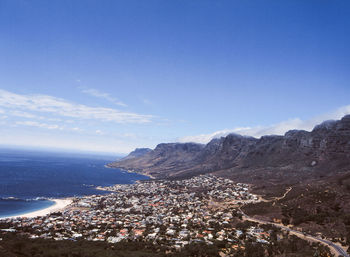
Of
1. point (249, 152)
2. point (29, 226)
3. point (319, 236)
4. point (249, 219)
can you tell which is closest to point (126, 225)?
point (29, 226)

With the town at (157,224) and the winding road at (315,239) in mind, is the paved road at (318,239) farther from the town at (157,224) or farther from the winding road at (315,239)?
the town at (157,224)

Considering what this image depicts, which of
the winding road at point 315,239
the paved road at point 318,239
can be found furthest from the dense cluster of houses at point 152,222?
the paved road at point 318,239

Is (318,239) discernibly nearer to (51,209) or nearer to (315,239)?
(315,239)

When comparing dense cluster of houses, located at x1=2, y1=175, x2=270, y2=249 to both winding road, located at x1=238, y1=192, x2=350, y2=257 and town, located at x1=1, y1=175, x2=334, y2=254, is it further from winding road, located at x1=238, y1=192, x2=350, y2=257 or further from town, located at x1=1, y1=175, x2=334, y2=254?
winding road, located at x1=238, y1=192, x2=350, y2=257

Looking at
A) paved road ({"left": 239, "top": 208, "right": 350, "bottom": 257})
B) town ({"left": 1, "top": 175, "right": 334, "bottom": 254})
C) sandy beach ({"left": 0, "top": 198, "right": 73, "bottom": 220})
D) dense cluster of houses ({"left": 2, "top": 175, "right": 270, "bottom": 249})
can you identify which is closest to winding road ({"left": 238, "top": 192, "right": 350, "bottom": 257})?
paved road ({"left": 239, "top": 208, "right": 350, "bottom": 257})

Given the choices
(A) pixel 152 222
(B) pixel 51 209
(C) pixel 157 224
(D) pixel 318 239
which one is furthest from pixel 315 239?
(B) pixel 51 209

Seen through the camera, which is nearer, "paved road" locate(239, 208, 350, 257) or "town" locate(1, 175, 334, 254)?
"paved road" locate(239, 208, 350, 257)

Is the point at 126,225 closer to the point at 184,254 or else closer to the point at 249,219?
the point at 184,254

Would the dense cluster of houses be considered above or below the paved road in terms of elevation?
below
